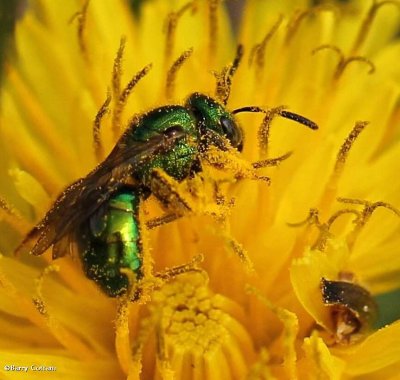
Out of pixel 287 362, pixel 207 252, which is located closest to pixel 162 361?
pixel 287 362

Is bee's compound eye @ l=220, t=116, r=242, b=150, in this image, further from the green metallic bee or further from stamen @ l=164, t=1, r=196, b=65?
stamen @ l=164, t=1, r=196, b=65

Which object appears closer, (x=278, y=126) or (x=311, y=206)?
(x=311, y=206)

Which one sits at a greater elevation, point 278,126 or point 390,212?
point 278,126

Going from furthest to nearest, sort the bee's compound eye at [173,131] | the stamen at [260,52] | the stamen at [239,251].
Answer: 1. the stamen at [260,52]
2. the stamen at [239,251]
3. the bee's compound eye at [173,131]

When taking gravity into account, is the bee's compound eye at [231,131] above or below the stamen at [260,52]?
below

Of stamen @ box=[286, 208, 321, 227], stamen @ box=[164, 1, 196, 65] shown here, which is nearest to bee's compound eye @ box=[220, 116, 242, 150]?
stamen @ box=[286, 208, 321, 227]

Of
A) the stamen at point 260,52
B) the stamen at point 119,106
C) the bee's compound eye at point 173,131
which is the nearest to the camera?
the bee's compound eye at point 173,131

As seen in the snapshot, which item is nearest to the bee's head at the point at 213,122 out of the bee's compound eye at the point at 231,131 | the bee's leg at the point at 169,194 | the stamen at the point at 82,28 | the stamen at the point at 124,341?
the bee's compound eye at the point at 231,131

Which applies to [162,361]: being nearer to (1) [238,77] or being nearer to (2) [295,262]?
(2) [295,262]

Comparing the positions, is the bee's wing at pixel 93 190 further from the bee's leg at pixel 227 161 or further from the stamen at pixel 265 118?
the stamen at pixel 265 118
